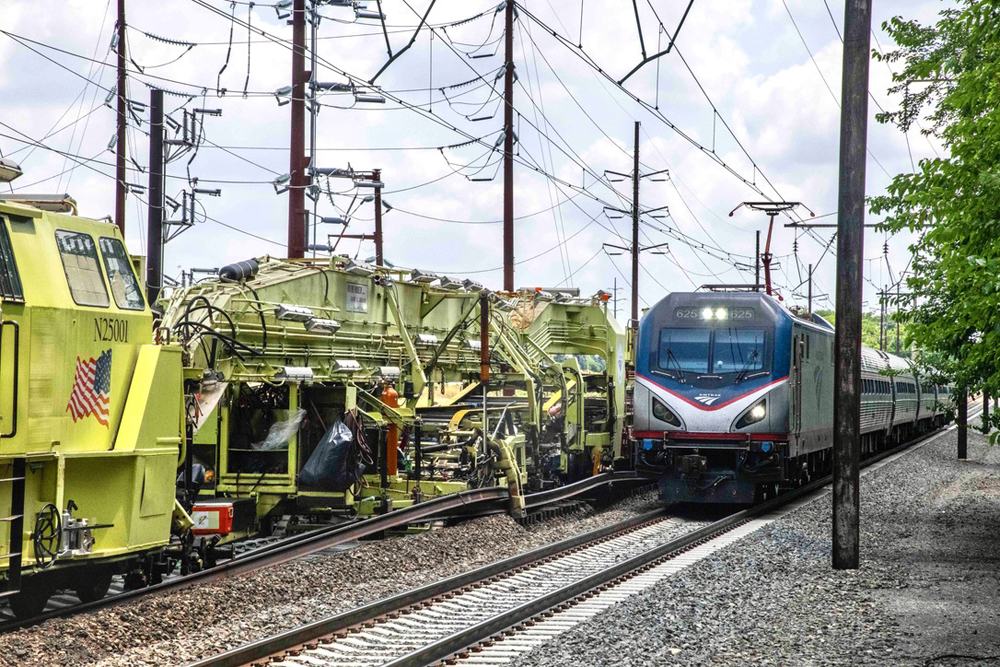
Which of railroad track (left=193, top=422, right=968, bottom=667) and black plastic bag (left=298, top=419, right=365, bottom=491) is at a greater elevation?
black plastic bag (left=298, top=419, right=365, bottom=491)

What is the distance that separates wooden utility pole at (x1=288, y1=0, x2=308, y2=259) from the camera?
1983 cm

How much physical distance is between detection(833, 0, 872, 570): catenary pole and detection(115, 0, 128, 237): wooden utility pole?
44.0ft

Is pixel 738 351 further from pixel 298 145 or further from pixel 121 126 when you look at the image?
pixel 121 126

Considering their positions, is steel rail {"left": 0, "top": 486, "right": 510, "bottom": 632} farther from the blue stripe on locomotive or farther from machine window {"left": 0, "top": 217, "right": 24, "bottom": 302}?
the blue stripe on locomotive

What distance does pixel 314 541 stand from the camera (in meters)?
12.2

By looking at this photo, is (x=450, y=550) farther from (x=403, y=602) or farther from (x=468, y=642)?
(x=468, y=642)

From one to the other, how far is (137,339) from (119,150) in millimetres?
13501

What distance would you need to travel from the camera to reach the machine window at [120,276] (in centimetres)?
931

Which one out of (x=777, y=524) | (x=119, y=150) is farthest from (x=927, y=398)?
(x=119, y=150)

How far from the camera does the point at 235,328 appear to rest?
42.5ft

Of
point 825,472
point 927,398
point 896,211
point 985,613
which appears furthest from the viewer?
point 927,398

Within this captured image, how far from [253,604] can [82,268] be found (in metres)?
3.45

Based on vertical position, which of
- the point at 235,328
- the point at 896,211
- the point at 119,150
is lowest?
the point at 235,328

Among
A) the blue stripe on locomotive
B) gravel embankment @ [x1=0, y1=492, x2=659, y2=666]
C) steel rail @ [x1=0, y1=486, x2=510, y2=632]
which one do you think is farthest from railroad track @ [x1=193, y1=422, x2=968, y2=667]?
the blue stripe on locomotive
